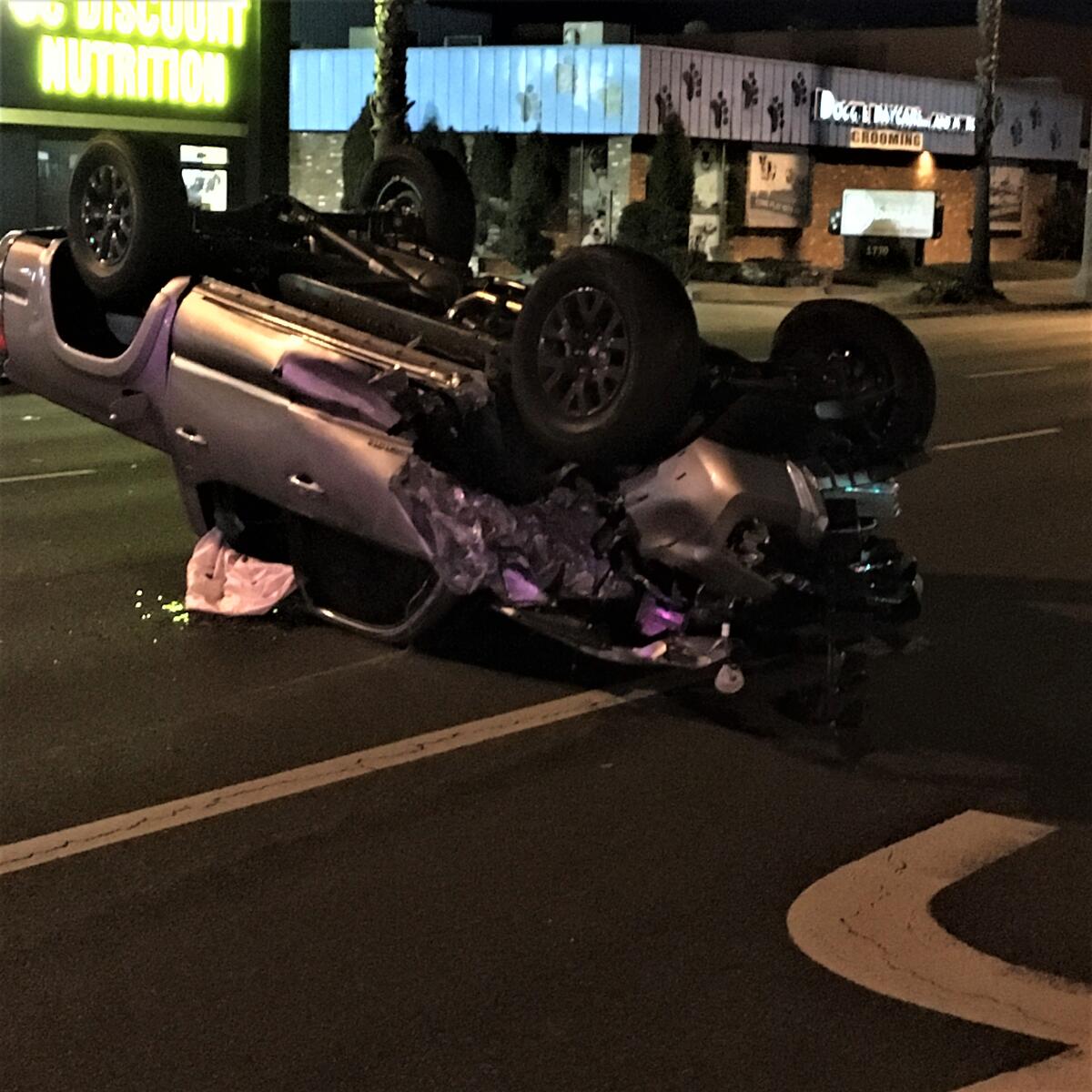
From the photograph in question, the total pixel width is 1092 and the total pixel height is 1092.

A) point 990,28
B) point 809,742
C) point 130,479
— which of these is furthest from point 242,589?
point 990,28

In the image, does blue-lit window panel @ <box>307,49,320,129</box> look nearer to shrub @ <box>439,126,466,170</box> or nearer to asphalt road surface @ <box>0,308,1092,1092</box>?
shrub @ <box>439,126,466,170</box>

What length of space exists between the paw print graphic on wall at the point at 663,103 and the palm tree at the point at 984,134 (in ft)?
23.5

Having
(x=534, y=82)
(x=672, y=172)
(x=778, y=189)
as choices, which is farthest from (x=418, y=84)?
(x=778, y=189)

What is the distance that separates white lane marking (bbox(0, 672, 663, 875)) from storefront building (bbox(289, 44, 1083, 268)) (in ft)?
102

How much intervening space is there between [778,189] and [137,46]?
21.3 metres

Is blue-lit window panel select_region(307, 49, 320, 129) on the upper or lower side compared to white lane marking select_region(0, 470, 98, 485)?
upper

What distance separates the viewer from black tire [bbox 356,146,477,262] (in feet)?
27.9

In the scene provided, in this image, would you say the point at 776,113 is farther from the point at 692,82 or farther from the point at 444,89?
the point at 444,89

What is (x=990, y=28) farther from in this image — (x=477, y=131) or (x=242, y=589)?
(x=242, y=589)

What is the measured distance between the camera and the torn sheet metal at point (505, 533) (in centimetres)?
627

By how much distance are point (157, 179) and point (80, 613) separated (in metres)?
1.93

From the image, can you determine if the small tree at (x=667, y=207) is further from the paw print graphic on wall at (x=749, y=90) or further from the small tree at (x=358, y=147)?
the small tree at (x=358, y=147)

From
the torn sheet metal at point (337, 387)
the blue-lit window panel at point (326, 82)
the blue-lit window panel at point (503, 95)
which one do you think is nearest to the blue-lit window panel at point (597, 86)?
the blue-lit window panel at point (503, 95)

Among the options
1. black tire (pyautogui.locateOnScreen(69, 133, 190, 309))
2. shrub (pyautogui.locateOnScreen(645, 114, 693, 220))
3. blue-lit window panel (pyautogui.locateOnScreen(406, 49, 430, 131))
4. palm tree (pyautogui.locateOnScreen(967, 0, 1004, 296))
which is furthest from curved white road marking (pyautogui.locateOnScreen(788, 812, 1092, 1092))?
blue-lit window panel (pyautogui.locateOnScreen(406, 49, 430, 131))
